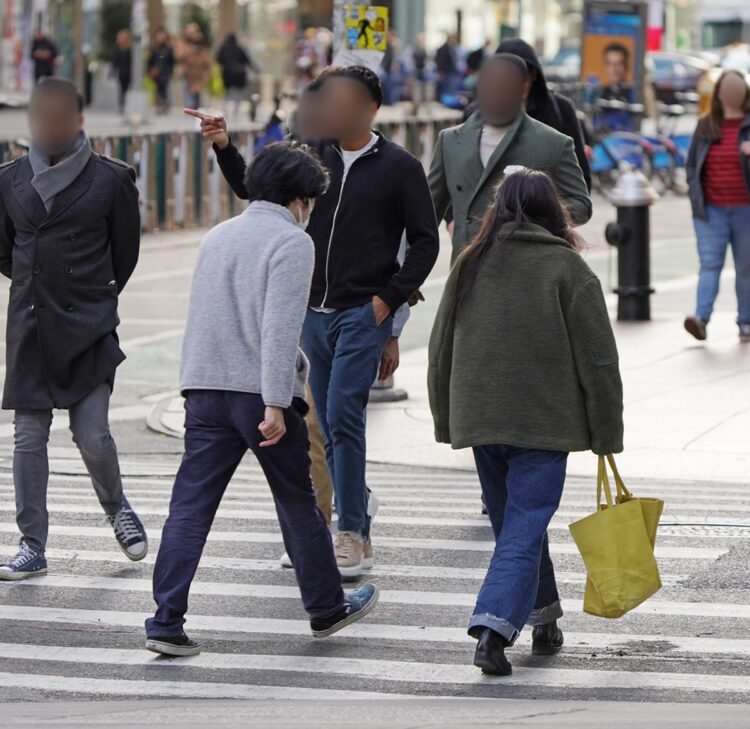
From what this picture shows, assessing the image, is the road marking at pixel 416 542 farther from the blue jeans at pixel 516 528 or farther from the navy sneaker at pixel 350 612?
the blue jeans at pixel 516 528

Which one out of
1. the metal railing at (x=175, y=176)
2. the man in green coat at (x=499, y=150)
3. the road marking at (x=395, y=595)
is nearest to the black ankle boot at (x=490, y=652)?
the road marking at (x=395, y=595)

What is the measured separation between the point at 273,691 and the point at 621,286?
397 inches

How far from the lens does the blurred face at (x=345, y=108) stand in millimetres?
6770

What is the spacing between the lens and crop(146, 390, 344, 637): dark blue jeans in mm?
5594

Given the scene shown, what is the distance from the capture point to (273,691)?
5277 millimetres

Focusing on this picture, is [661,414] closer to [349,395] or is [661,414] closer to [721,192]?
[721,192]

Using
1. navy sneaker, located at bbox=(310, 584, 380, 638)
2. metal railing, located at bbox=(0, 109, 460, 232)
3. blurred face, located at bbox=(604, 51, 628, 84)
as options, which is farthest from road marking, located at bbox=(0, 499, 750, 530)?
blurred face, located at bbox=(604, 51, 628, 84)

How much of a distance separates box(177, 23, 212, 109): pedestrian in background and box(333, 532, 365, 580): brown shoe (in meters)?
37.0

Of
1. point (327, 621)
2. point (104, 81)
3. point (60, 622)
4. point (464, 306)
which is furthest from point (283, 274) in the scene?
point (104, 81)

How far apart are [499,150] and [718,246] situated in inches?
254

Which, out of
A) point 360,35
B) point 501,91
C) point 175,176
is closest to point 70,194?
point 501,91

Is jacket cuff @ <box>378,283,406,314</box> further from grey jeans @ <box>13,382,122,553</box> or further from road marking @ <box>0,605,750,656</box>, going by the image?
road marking @ <box>0,605,750,656</box>

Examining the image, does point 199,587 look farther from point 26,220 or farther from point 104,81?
point 104,81

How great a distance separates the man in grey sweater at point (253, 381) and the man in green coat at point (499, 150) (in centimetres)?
204
